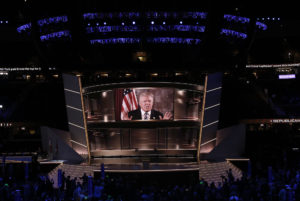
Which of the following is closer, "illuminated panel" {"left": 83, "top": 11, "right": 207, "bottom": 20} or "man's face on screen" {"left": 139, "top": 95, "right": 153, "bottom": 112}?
"man's face on screen" {"left": 139, "top": 95, "right": 153, "bottom": 112}

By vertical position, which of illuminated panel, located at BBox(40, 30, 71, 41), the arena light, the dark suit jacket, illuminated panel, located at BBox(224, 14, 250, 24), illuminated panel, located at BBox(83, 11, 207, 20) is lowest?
the dark suit jacket

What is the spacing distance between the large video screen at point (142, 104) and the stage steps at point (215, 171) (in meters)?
4.86

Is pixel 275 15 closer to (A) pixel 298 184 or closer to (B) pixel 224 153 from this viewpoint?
(B) pixel 224 153

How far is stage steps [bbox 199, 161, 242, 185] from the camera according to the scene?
25.6m

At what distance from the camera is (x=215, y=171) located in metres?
26.6

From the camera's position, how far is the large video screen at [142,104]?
1199 inches

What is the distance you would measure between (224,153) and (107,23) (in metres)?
15.9

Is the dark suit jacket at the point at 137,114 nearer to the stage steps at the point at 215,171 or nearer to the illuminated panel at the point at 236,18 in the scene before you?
the stage steps at the point at 215,171

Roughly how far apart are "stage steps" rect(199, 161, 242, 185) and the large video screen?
486 centimetres

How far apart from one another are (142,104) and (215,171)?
8.06m

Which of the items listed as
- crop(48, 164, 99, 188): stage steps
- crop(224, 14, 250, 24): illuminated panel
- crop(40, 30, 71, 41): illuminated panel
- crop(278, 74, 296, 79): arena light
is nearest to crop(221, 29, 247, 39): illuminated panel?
crop(224, 14, 250, 24): illuminated panel

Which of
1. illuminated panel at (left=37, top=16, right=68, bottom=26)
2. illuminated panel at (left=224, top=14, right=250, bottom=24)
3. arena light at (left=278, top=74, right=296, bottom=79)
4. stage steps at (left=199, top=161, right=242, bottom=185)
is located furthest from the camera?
arena light at (left=278, top=74, right=296, bottom=79)

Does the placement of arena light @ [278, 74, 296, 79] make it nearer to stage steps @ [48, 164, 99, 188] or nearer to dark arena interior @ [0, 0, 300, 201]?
dark arena interior @ [0, 0, 300, 201]

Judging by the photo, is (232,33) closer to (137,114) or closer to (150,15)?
(150,15)
